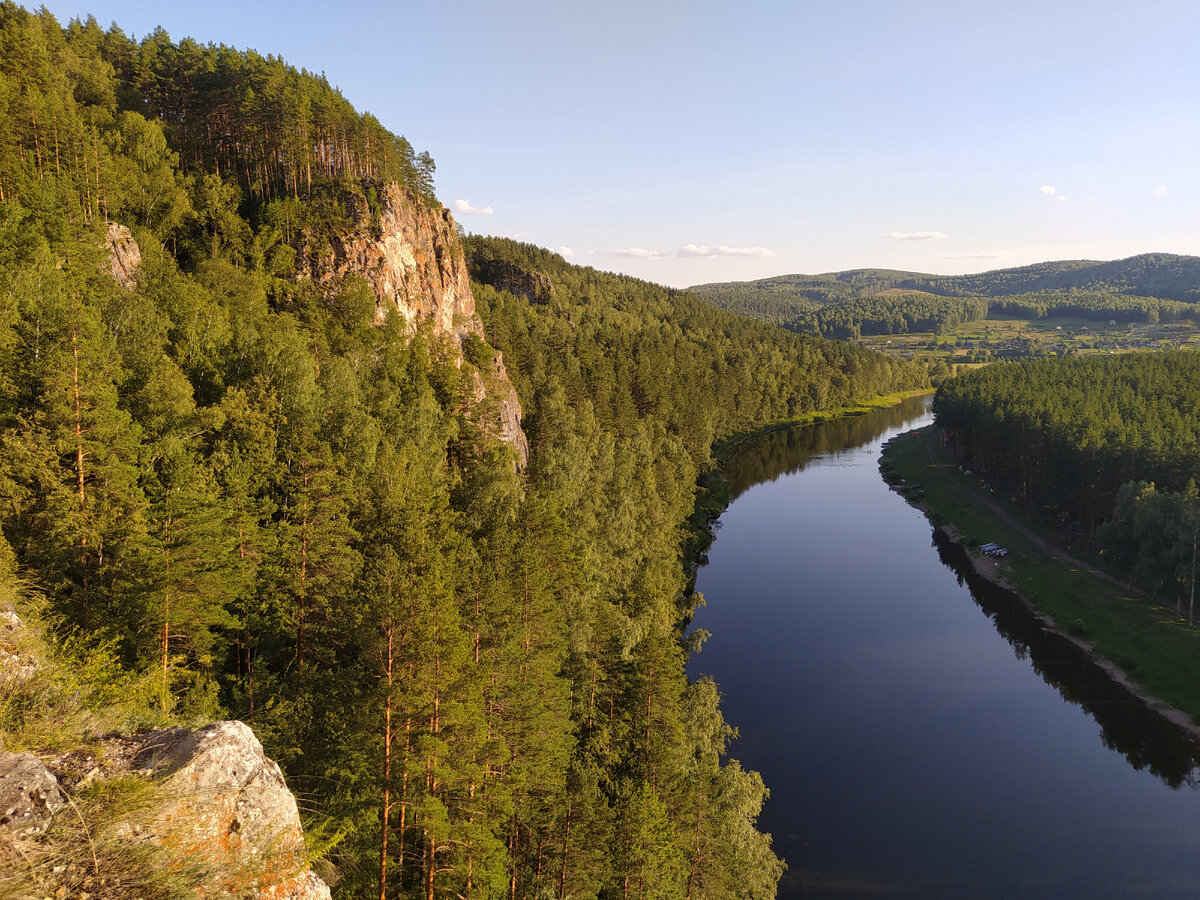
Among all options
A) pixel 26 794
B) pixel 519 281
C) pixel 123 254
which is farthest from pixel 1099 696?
pixel 519 281

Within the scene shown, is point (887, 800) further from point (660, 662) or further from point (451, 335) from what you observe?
point (451, 335)

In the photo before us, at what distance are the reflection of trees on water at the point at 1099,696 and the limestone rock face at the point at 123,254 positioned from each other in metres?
70.5

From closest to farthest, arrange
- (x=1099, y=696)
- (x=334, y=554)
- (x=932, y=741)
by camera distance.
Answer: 1. (x=334, y=554)
2. (x=932, y=741)
3. (x=1099, y=696)

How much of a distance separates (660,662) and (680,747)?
14.3 feet

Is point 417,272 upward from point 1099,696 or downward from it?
upward

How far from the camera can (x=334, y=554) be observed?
2644cm

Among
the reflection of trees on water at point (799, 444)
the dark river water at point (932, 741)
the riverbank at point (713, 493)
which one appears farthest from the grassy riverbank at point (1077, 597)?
the riverbank at point (713, 493)

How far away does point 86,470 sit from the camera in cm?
2189

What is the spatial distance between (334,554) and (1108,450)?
81553 millimetres

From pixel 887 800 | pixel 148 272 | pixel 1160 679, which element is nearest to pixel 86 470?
pixel 148 272

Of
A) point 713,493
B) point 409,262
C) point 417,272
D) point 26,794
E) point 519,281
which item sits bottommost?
point 713,493

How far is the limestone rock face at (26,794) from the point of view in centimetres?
720

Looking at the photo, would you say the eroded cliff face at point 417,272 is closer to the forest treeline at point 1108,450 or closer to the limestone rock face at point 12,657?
the limestone rock face at point 12,657

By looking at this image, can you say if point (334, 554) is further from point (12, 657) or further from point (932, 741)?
point (932, 741)
